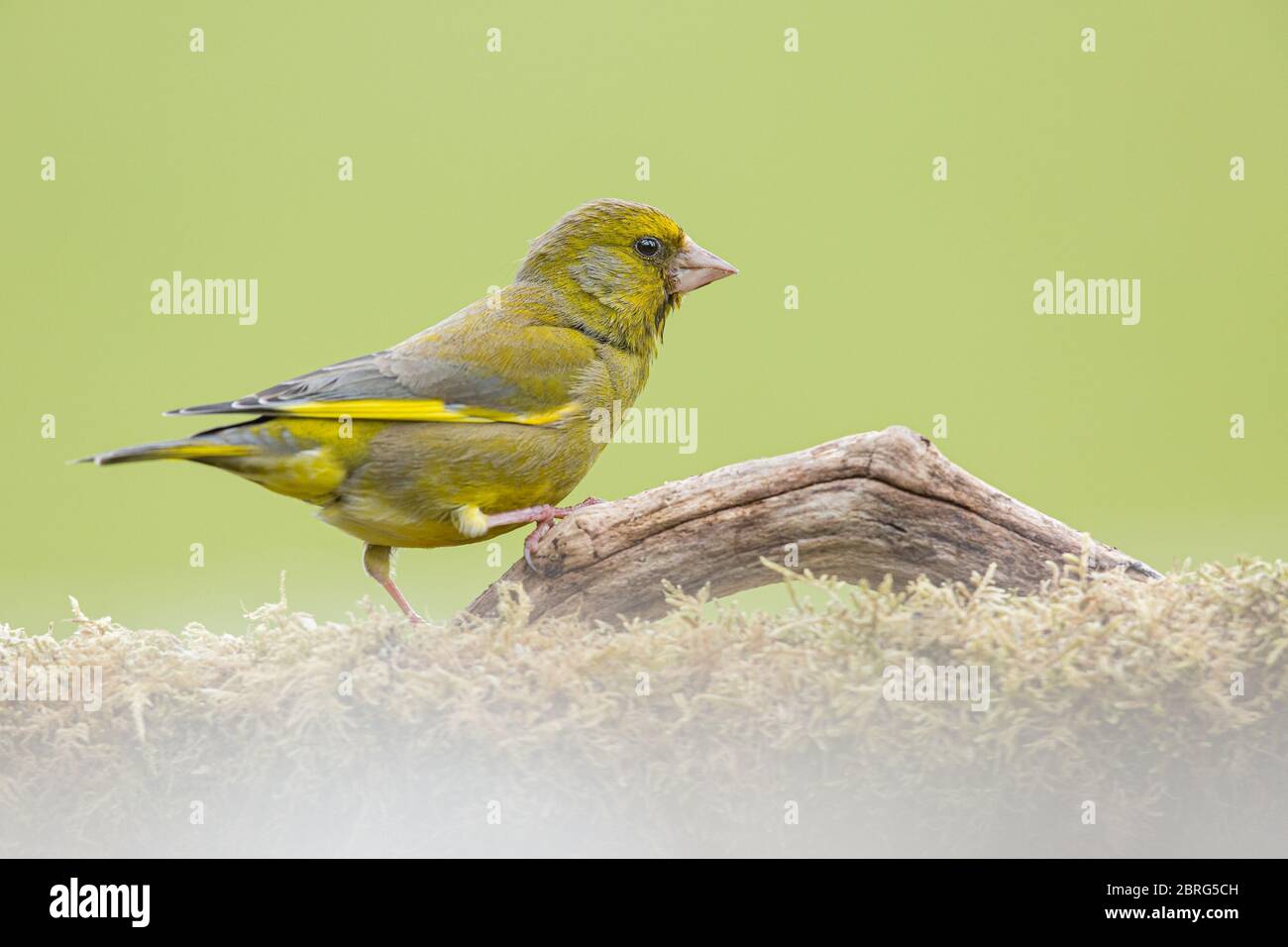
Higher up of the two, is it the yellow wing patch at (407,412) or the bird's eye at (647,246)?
the bird's eye at (647,246)

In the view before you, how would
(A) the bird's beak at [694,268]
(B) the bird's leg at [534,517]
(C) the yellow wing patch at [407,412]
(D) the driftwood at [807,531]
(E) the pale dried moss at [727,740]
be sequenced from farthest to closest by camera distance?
(A) the bird's beak at [694,268]
(B) the bird's leg at [534,517]
(C) the yellow wing patch at [407,412]
(D) the driftwood at [807,531]
(E) the pale dried moss at [727,740]

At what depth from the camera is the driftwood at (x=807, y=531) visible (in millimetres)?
3275

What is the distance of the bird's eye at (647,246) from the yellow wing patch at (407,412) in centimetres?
73

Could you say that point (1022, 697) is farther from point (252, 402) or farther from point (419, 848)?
point (252, 402)

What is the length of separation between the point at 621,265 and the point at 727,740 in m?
1.96

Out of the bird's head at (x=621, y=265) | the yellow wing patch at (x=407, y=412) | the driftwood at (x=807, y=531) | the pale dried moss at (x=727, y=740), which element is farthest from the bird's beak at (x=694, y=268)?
the pale dried moss at (x=727, y=740)

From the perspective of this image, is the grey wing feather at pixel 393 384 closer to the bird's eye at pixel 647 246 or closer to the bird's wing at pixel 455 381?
the bird's wing at pixel 455 381

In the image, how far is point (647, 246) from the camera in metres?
4.07

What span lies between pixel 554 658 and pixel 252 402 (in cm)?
128

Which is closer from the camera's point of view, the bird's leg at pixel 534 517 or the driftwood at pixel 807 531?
the driftwood at pixel 807 531

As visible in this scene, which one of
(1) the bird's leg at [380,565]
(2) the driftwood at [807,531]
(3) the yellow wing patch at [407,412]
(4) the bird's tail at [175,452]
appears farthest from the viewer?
(1) the bird's leg at [380,565]

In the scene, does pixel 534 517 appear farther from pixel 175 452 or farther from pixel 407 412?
pixel 175 452

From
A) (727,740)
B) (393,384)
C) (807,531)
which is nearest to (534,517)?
(393,384)

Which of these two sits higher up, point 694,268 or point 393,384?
point 694,268
